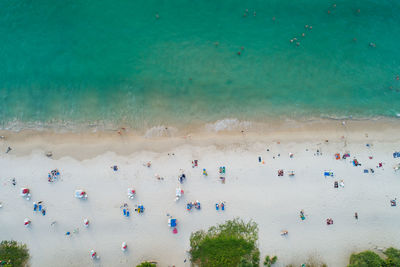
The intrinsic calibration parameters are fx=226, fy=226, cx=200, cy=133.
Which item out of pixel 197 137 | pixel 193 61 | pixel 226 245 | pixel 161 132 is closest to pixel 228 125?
pixel 197 137

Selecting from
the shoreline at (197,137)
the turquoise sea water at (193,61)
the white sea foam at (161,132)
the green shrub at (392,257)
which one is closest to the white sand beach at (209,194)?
the shoreline at (197,137)

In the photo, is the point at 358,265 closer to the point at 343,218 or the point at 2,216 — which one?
the point at 343,218

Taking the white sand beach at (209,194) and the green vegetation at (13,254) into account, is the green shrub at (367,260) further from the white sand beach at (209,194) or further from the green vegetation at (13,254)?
the green vegetation at (13,254)

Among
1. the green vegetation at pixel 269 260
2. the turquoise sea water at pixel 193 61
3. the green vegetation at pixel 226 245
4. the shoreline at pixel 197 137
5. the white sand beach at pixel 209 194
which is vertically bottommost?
the green vegetation at pixel 269 260

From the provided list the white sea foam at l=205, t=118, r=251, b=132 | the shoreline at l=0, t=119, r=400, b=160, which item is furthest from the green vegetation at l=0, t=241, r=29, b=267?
the white sea foam at l=205, t=118, r=251, b=132

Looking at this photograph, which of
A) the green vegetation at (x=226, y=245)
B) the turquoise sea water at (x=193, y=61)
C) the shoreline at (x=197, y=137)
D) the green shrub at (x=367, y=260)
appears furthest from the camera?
the turquoise sea water at (x=193, y=61)

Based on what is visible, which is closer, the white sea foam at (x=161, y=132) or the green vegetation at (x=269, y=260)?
the green vegetation at (x=269, y=260)

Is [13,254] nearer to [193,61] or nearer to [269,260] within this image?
[269,260]

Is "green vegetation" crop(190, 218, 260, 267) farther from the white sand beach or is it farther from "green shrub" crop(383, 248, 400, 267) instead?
"green shrub" crop(383, 248, 400, 267)
